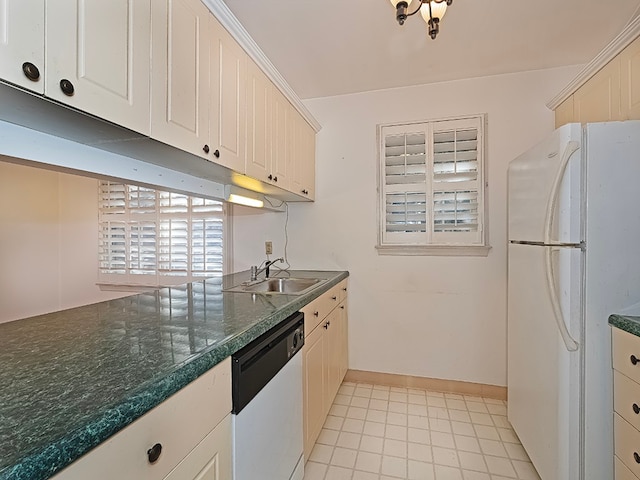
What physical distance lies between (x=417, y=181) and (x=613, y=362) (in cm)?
168

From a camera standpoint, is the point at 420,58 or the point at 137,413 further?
the point at 420,58

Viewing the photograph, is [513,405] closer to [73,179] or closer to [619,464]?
[619,464]

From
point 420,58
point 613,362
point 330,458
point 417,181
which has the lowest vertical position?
point 330,458

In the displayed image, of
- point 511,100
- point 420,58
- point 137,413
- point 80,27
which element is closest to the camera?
point 137,413

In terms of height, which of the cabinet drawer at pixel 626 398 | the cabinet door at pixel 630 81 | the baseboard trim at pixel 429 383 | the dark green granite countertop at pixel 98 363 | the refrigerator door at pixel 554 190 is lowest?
the baseboard trim at pixel 429 383

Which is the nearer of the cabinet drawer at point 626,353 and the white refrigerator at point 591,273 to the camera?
the cabinet drawer at point 626,353

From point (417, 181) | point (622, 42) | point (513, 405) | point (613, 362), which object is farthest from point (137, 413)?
point (622, 42)

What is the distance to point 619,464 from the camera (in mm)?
1326

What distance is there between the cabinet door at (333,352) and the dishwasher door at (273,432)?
57 centimetres

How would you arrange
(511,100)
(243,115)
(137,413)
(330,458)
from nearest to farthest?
(137,413), (243,115), (330,458), (511,100)

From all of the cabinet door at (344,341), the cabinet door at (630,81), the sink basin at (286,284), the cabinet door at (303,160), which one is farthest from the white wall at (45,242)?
the cabinet door at (630,81)

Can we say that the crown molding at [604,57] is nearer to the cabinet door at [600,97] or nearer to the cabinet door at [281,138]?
the cabinet door at [600,97]

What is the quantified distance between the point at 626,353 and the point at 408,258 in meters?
1.51

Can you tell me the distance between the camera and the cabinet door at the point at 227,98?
4.71 ft
